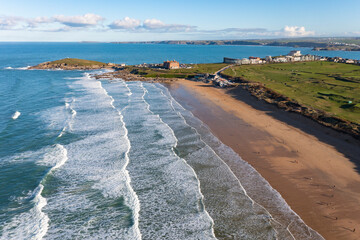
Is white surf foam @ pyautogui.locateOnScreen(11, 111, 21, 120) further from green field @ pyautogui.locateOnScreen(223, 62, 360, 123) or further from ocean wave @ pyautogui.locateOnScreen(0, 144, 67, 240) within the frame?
green field @ pyautogui.locateOnScreen(223, 62, 360, 123)

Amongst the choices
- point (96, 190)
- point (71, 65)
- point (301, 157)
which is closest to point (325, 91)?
point (301, 157)

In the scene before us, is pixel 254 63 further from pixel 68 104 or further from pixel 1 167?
pixel 1 167

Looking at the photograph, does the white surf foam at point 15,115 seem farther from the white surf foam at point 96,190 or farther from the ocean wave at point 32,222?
the ocean wave at point 32,222

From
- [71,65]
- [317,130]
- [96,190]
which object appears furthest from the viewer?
[71,65]

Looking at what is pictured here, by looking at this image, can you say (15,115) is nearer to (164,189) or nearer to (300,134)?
(164,189)

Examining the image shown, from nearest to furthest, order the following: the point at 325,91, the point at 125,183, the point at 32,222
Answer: the point at 32,222
the point at 125,183
the point at 325,91

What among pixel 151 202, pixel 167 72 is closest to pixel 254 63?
pixel 167 72

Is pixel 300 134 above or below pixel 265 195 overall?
above
